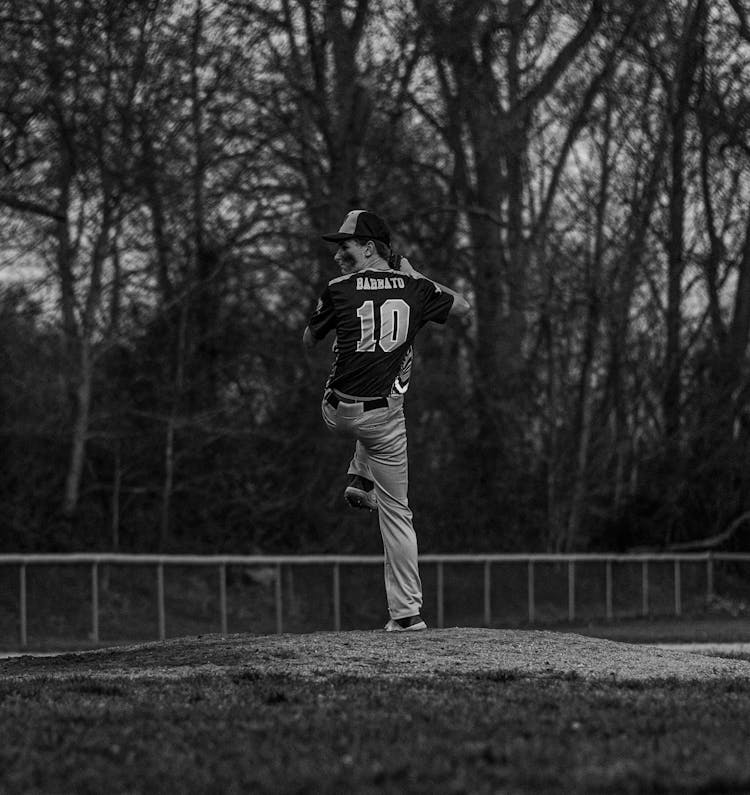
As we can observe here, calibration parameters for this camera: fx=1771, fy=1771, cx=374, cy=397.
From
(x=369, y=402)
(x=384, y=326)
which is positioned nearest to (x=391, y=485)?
(x=369, y=402)

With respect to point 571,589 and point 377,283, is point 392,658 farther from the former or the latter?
point 571,589

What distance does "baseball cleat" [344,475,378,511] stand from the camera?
34.0 ft

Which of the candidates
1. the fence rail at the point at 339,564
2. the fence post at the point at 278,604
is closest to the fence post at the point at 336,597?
the fence rail at the point at 339,564

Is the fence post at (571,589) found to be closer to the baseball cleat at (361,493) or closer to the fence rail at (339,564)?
the fence rail at (339,564)

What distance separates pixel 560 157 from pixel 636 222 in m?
1.36

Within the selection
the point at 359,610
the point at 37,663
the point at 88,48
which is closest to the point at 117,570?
the point at 359,610

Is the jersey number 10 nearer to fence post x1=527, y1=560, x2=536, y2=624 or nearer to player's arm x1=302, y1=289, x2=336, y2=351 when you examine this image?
player's arm x1=302, y1=289, x2=336, y2=351

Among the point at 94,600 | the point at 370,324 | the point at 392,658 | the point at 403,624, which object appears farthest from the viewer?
the point at 94,600

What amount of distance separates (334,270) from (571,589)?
4.81 meters

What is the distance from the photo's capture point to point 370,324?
33.0 ft

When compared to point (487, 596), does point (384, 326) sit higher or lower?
higher

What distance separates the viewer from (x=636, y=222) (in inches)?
946

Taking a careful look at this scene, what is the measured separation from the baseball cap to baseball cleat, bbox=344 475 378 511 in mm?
1407

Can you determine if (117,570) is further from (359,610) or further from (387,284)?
(387,284)
